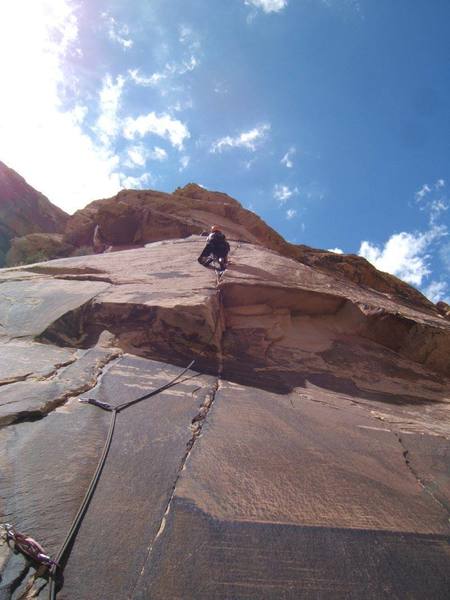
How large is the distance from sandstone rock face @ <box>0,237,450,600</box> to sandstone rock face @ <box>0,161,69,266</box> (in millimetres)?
21904

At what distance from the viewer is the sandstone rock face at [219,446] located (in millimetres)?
1911

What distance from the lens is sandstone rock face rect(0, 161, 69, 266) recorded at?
24156 millimetres

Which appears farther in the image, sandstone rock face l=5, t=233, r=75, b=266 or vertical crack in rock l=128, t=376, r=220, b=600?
sandstone rock face l=5, t=233, r=75, b=266

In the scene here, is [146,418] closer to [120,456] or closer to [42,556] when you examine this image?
[120,456]

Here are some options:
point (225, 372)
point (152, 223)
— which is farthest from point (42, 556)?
point (152, 223)

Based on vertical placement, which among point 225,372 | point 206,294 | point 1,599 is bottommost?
point 1,599

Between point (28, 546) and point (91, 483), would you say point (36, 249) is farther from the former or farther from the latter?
point (28, 546)

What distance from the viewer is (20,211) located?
984 inches

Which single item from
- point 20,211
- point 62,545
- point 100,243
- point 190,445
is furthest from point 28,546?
point 20,211

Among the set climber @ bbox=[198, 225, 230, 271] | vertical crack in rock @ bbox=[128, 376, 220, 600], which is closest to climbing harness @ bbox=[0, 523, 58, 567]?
vertical crack in rock @ bbox=[128, 376, 220, 600]

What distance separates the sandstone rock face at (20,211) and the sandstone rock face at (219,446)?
2190 centimetres

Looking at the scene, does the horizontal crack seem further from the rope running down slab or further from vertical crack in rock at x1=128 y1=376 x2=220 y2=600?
vertical crack in rock at x1=128 y1=376 x2=220 y2=600

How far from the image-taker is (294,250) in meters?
15.4

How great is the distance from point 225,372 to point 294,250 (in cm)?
1191
